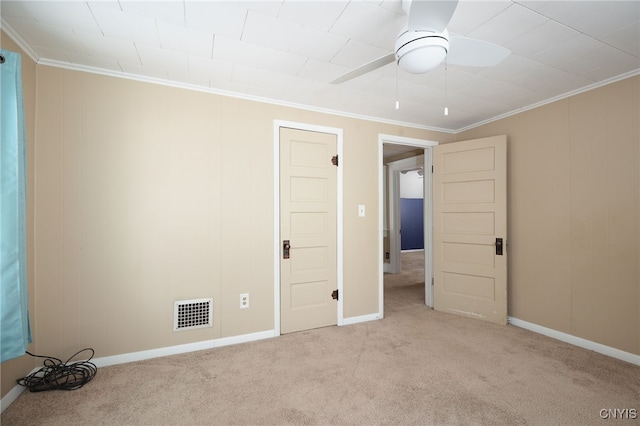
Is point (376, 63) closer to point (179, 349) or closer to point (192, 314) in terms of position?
point (192, 314)

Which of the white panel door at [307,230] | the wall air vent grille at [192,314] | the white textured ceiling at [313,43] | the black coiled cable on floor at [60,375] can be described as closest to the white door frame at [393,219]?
the white panel door at [307,230]

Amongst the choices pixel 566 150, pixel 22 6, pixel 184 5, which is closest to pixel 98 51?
pixel 22 6

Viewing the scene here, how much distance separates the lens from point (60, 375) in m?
2.10

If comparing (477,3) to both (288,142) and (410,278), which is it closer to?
(288,142)

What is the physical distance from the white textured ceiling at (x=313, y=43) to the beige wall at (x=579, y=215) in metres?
0.31

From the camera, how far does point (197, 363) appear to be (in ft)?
7.70

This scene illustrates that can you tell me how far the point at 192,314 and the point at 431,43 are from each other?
265 centimetres

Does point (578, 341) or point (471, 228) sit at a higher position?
point (471, 228)

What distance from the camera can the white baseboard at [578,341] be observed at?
2357 mm

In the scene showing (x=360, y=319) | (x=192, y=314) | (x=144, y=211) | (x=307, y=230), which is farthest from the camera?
(x=360, y=319)

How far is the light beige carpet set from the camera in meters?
1.74

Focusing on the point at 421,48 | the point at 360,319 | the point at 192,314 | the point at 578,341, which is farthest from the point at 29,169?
the point at 578,341

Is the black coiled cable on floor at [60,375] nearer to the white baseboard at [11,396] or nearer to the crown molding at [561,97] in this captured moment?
the white baseboard at [11,396]

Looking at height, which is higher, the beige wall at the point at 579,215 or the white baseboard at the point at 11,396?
the beige wall at the point at 579,215
